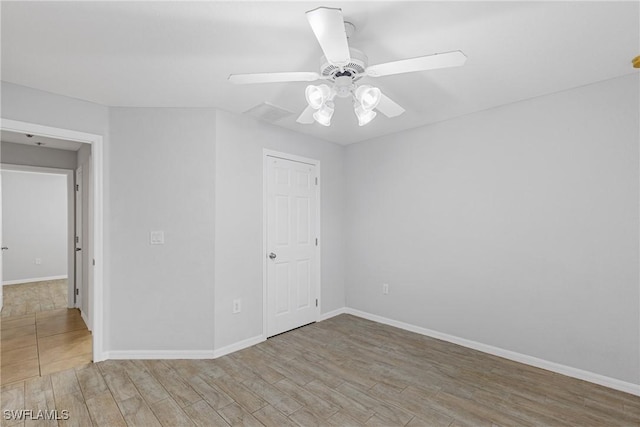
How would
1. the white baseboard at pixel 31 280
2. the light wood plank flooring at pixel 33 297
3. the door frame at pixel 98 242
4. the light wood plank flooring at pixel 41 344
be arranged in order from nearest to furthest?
the light wood plank flooring at pixel 41 344 → the door frame at pixel 98 242 → the light wood plank flooring at pixel 33 297 → the white baseboard at pixel 31 280

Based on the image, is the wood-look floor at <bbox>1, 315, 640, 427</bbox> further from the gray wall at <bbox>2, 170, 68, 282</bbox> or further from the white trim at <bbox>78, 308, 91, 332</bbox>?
the gray wall at <bbox>2, 170, 68, 282</bbox>

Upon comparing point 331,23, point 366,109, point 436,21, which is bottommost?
point 366,109

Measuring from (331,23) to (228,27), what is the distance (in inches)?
32.1

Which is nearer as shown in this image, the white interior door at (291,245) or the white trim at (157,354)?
the white trim at (157,354)

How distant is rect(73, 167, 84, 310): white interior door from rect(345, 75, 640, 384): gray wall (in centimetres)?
406

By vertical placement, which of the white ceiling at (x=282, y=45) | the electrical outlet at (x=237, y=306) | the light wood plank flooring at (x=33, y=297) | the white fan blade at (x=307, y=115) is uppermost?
the white ceiling at (x=282, y=45)

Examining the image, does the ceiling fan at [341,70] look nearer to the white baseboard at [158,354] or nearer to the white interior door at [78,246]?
the white baseboard at [158,354]

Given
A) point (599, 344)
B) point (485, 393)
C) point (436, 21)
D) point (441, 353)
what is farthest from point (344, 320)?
point (436, 21)

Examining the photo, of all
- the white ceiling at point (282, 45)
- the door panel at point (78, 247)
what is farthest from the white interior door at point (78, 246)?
the white ceiling at point (282, 45)

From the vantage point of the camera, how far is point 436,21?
169cm

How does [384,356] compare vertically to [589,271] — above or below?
below

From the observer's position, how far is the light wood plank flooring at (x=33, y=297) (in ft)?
14.4

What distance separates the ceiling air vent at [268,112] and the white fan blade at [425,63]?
1475 millimetres

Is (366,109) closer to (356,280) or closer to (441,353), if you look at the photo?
(441,353)
